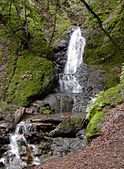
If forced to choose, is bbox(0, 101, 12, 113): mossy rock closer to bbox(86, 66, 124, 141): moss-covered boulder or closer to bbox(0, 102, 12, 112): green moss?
bbox(0, 102, 12, 112): green moss

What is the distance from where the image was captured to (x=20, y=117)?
39.2 feet

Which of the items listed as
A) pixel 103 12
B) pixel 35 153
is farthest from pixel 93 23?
pixel 35 153

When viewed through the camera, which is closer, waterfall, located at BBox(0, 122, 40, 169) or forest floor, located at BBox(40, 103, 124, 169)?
forest floor, located at BBox(40, 103, 124, 169)

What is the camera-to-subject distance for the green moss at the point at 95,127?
896cm

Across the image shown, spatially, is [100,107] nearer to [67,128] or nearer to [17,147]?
[67,128]

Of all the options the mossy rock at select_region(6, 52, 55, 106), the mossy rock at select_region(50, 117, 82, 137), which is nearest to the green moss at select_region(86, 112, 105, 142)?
the mossy rock at select_region(50, 117, 82, 137)

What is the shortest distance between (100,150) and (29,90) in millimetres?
6982

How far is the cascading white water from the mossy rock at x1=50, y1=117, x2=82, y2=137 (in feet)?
13.1

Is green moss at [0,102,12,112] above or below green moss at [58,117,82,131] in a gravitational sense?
above

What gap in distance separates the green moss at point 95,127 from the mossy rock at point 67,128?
52.5 inches

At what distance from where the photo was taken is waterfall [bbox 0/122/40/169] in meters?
9.38

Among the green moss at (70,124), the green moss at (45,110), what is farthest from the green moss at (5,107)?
the green moss at (70,124)

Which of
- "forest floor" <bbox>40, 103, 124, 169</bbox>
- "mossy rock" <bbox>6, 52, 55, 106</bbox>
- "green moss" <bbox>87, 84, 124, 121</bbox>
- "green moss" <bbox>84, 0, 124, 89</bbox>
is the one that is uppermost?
"green moss" <bbox>84, 0, 124, 89</bbox>

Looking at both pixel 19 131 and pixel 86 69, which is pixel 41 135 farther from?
pixel 86 69
